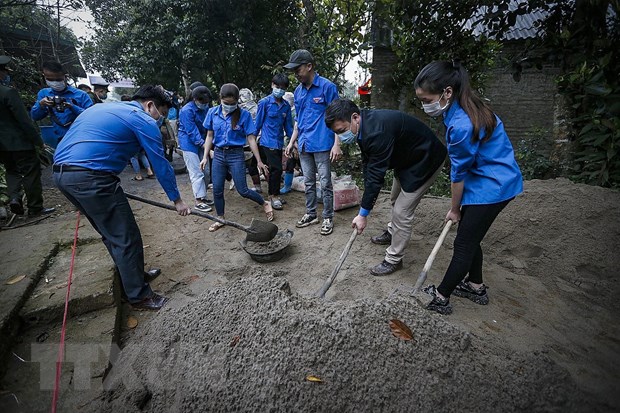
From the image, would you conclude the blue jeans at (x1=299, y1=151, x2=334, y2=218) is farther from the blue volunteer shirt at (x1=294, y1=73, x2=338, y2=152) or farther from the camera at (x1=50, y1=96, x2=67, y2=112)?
the camera at (x1=50, y1=96, x2=67, y2=112)

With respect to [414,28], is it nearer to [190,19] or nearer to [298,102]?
[298,102]

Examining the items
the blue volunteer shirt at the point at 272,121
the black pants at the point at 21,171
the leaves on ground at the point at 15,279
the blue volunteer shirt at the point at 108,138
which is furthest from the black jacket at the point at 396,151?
the black pants at the point at 21,171


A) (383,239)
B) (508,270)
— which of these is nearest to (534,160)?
(508,270)

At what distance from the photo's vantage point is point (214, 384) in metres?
1.64

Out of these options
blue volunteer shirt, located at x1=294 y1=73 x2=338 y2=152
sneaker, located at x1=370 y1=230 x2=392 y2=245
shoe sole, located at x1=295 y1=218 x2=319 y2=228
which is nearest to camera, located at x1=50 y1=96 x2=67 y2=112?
blue volunteer shirt, located at x1=294 y1=73 x2=338 y2=152

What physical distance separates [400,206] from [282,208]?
2.39 m

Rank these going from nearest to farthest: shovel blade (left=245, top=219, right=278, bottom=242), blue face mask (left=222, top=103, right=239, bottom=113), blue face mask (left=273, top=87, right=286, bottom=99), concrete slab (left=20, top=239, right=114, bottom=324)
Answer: concrete slab (left=20, top=239, right=114, bottom=324) → shovel blade (left=245, top=219, right=278, bottom=242) → blue face mask (left=222, top=103, right=239, bottom=113) → blue face mask (left=273, top=87, right=286, bottom=99)

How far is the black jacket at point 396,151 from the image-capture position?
2518mm

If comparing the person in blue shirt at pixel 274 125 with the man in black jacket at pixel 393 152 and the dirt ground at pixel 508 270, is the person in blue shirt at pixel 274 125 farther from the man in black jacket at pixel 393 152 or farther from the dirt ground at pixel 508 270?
the man in black jacket at pixel 393 152

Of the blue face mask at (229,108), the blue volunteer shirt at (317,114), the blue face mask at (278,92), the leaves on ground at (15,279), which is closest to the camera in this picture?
the leaves on ground at (15,279)

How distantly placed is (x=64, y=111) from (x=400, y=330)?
485cm

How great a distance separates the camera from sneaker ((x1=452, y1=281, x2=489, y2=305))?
257 centimetres

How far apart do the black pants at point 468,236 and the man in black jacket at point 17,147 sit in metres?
5.14

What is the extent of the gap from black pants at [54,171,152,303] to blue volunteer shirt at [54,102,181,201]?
0.10m
